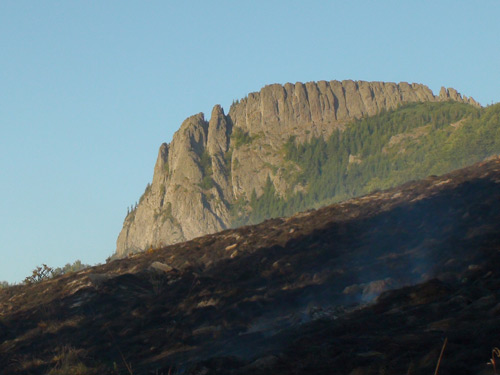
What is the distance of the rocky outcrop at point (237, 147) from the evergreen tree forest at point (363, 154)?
328cm

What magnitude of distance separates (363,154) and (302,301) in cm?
10933

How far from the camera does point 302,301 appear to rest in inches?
580

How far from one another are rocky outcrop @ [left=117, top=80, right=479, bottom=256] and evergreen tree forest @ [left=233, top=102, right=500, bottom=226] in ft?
10.8

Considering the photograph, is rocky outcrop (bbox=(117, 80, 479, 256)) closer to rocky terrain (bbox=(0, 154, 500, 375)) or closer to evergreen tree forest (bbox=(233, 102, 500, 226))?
evergreen tree forest (bbox=(233, 102, 500, 226))

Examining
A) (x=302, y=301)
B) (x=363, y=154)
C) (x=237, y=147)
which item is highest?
(x=237, y=147)

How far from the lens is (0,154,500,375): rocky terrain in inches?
372

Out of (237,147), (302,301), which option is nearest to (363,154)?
(237,147)

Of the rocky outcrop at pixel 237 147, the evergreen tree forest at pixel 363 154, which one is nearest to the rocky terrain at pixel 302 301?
the evergreen tree forest at pixel 363 154

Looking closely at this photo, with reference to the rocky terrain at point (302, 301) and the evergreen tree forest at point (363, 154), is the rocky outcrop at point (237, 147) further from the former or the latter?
the rocky terrain at point (302, 301)

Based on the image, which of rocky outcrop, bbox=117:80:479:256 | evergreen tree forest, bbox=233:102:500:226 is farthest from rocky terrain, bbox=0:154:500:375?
rocky outcrop, bbox=117:80:479:256

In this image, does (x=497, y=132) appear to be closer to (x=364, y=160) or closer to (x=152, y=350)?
(x=364, y=160)

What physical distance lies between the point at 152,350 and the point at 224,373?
375 cm

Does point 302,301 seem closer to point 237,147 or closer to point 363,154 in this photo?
point 363,154

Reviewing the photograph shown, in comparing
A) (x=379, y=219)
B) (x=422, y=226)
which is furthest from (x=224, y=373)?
(x=379, y=219)
